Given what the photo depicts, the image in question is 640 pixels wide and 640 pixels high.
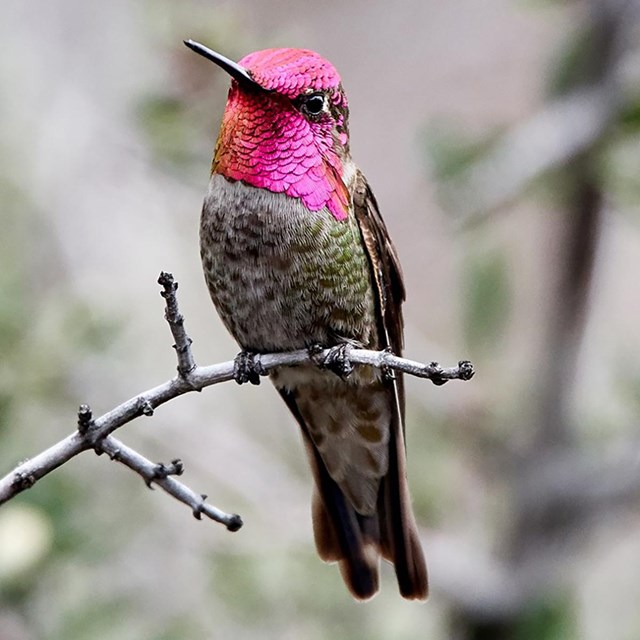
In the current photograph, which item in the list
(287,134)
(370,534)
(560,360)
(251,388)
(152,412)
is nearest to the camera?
(152,412)

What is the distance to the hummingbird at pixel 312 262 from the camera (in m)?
1.98

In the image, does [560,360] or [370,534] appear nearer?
[370,534]

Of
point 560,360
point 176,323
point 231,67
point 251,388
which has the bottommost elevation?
point 176,323

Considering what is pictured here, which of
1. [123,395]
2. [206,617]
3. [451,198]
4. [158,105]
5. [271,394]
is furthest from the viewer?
[271,394]

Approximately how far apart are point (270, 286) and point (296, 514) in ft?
5.05

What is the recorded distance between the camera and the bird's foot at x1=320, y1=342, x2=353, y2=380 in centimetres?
203

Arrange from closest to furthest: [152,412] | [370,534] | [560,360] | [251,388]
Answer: [152,412] < [370,534] < [560,360] < [251,388]

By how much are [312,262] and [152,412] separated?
0.62 metres

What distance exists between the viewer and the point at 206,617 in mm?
3562

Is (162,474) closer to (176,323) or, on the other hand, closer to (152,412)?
(152,412)

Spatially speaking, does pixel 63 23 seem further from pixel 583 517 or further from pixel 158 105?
pixel 583 517

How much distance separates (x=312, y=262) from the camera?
2.06 metres

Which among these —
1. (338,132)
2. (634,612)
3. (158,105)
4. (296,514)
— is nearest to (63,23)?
(158,105)

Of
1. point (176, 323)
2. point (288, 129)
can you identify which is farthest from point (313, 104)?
point (176, 323)
